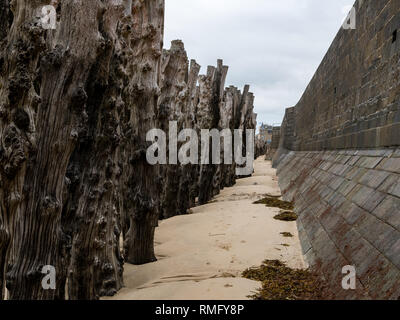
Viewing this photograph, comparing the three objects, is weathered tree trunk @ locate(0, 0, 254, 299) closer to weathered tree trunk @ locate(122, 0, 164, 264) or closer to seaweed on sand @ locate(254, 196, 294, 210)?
weathered tree trunk @ locate(122, 0, 164, 264)

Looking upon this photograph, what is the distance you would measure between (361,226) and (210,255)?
2716mm

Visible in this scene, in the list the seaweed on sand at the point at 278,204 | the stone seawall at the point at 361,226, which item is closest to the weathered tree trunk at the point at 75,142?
the stone seawall at the point at 361,226

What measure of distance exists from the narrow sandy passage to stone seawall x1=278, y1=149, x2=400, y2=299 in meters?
0.60

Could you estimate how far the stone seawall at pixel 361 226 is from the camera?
2.91 meters

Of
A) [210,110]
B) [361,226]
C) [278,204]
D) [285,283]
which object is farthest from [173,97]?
[210,110]

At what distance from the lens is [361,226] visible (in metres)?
3.81

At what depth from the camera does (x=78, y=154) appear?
3906 millimetres

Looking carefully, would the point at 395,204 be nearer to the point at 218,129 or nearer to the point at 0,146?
the point at 0,146

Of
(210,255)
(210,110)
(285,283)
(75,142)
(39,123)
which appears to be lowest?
(210,255)

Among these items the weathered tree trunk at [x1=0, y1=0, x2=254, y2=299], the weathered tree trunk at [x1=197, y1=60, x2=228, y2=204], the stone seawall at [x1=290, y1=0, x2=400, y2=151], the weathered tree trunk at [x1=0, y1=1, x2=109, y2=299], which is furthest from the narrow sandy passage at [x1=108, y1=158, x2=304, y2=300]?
the weathered tree trunk at [x1=197, y1=60, x2=228, y2=204]

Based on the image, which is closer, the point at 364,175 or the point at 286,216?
the point at 364,175

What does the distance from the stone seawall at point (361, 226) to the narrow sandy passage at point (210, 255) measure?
60cm

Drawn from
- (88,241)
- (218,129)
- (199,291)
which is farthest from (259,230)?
(218,129)

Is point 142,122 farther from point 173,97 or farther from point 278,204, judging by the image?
→ point 278,204
